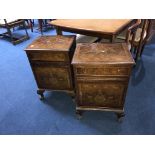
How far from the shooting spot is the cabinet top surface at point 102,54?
1114 millimetres

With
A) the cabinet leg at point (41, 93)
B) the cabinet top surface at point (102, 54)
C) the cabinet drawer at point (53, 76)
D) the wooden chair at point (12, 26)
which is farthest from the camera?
the wooden chair at point (12, 26)

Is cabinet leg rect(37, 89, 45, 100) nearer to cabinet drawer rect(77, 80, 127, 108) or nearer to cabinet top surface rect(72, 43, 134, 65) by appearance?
cabinet drawer rect(77, 80, 127, 108)

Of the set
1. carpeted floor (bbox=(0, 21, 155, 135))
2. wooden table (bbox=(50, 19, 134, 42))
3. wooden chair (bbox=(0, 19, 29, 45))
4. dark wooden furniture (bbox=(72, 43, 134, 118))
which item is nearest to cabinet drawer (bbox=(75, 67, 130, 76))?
dark wooden furniture (bbox=(72, 43, 134, 118))

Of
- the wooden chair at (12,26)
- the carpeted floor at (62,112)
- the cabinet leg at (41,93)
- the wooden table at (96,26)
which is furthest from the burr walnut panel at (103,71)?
the wooden chair at (12,26)

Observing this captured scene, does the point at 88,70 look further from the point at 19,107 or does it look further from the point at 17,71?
the point at 17,71

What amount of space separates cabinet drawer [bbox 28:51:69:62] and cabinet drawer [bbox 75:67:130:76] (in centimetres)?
26

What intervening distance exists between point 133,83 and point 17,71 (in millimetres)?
1705

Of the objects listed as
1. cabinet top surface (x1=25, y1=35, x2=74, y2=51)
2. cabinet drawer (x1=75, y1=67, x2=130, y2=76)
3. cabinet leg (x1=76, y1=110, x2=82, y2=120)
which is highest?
cabinet top surface (x1=25, y1=35, x2=74, y2=51)

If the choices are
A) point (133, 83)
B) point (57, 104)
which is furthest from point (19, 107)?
point (133, 83)

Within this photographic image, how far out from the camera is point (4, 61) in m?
2.64

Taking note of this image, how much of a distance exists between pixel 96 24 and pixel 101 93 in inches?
31.1

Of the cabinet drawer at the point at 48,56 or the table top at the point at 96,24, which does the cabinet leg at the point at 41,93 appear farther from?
the table top at the point at 96,24

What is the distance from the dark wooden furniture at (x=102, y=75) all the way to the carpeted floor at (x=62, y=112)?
16 centimetres

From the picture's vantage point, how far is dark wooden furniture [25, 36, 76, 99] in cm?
137
